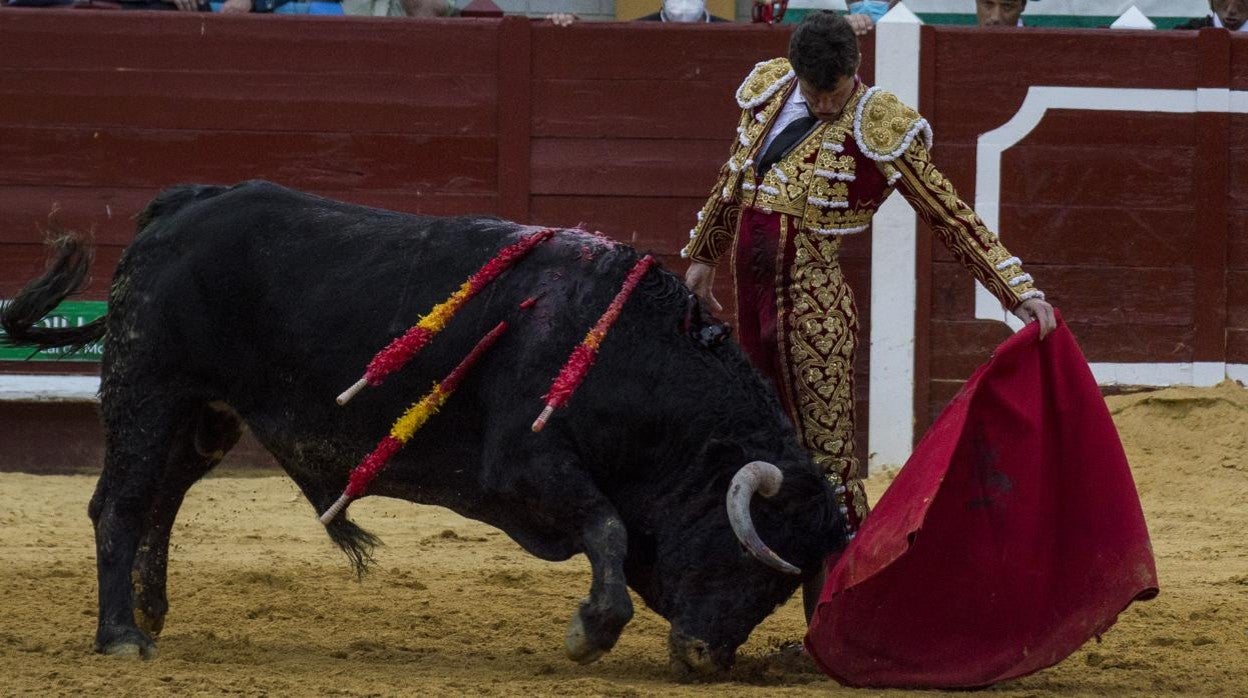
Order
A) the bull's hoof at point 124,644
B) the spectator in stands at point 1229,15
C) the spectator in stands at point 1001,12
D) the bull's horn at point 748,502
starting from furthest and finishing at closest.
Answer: the spectator in stands at point 1229,15
the spectator in stands at point 1001,12
the bull's hoof at point 124,644
the bull's horn at point 748,502

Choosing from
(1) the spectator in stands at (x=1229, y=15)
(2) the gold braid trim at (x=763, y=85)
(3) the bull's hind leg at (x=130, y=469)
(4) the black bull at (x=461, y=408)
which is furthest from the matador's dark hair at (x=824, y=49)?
(1) the spectator in stands at (x=1229, y=15)

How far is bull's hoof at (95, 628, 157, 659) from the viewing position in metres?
3.81

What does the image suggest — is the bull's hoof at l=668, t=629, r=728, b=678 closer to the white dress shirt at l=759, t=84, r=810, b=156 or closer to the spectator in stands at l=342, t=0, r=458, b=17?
the white dress shirt at l=759, t=84, r=810, b=156

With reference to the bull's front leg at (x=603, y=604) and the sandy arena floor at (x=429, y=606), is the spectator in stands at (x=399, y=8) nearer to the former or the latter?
the sandy arena floor at (x=429, y=606)

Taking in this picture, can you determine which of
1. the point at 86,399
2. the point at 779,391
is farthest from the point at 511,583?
the point at 86,399

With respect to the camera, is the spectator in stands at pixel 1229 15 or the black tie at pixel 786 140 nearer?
the black tie at pixel 786 140

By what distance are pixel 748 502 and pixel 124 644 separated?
1352 mm

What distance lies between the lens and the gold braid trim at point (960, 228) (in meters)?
3.75

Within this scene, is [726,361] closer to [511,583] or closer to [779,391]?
[779,391]

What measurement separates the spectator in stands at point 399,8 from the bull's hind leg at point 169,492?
2.91 meters

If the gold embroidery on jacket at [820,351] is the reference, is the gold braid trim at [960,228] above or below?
above

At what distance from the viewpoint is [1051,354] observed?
381 centimetres

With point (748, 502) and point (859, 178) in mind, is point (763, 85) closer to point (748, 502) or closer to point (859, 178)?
point (859, 178)

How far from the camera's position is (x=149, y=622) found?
162 inches
